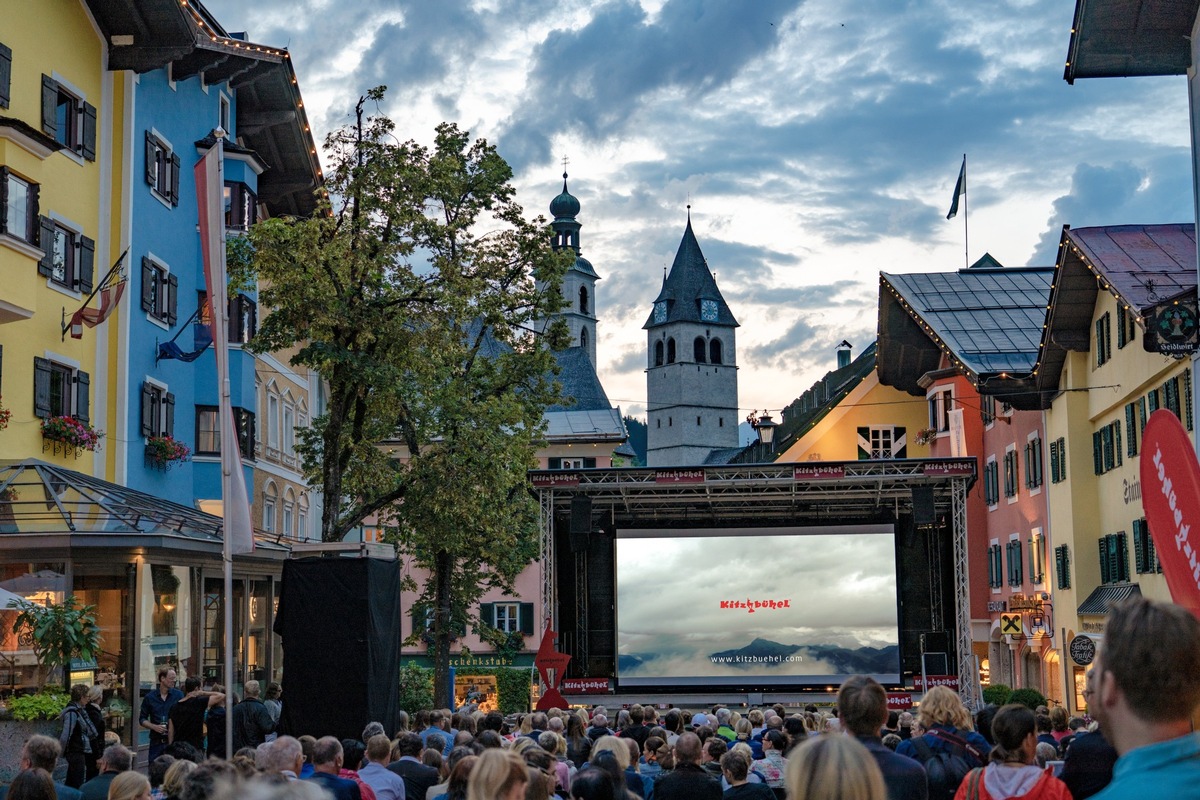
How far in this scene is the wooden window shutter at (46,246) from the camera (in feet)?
67.4

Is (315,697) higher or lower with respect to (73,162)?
lower

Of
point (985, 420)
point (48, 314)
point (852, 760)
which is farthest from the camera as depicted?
point (985, 420)

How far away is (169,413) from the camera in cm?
2553

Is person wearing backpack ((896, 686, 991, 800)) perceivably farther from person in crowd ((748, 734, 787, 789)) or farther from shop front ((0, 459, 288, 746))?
shop front ((0, 459, 288, 746))

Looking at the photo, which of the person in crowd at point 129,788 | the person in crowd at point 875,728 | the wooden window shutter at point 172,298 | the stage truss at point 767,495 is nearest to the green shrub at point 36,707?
the person in crowd at point 129,788

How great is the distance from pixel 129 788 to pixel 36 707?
8.64 meters

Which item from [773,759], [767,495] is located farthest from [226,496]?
[767,495]

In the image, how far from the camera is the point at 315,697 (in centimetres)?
1320

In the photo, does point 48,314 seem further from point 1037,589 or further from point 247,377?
point 1037,589

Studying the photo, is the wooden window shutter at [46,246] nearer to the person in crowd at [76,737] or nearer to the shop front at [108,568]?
the shop front at [108,568]

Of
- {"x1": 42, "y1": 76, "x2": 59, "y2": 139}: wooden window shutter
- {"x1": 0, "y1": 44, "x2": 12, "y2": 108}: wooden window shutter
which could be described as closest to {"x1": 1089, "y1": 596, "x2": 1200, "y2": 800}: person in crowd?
{"x1": 0, "y1": 44, "x2": 12, "y2": 108}: wooden window shutter

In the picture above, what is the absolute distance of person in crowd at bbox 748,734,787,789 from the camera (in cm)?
1052

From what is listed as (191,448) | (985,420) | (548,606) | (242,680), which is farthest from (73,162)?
(985,420)

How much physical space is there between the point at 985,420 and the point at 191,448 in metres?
21.4
